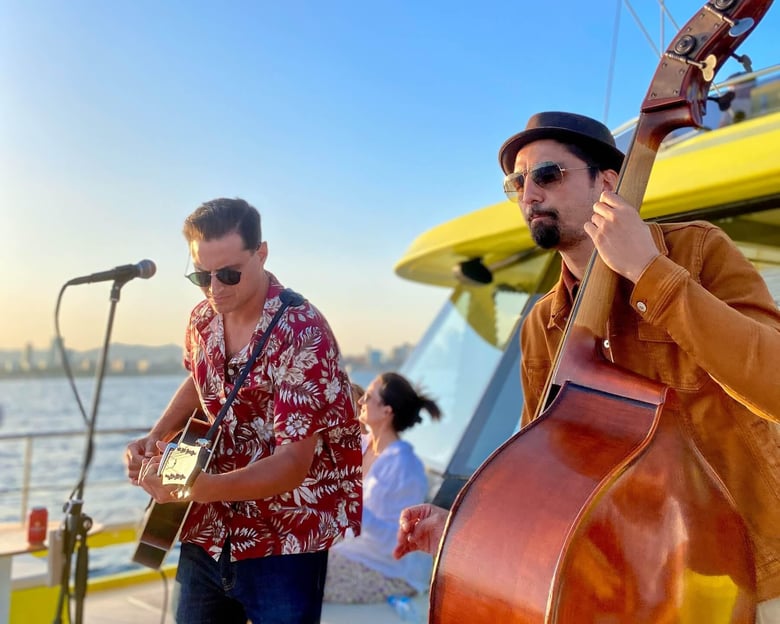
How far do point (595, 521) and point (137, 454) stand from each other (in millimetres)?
1513

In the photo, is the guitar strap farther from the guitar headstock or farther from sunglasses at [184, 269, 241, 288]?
the guitar headstock

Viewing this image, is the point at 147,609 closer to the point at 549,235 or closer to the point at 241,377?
the point at 241,377

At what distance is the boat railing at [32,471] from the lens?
17.7 feet

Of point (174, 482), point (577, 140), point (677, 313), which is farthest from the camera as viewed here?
point (174, 482)

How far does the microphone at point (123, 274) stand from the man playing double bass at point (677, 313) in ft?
5.47

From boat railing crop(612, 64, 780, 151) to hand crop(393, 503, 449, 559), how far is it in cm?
214

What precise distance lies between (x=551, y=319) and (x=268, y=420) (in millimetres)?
825

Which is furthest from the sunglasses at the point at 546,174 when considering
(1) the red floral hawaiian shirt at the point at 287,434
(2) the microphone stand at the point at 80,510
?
(2) the microphone stand at the point at 80,510

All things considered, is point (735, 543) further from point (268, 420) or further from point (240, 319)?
point (240, 319)

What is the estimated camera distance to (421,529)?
165cm

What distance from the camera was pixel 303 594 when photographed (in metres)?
2.01

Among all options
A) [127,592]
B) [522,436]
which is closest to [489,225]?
[522,436]

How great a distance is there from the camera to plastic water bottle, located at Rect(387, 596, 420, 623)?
3.65 metres

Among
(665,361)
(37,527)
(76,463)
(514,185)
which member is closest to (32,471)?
(76,463)
